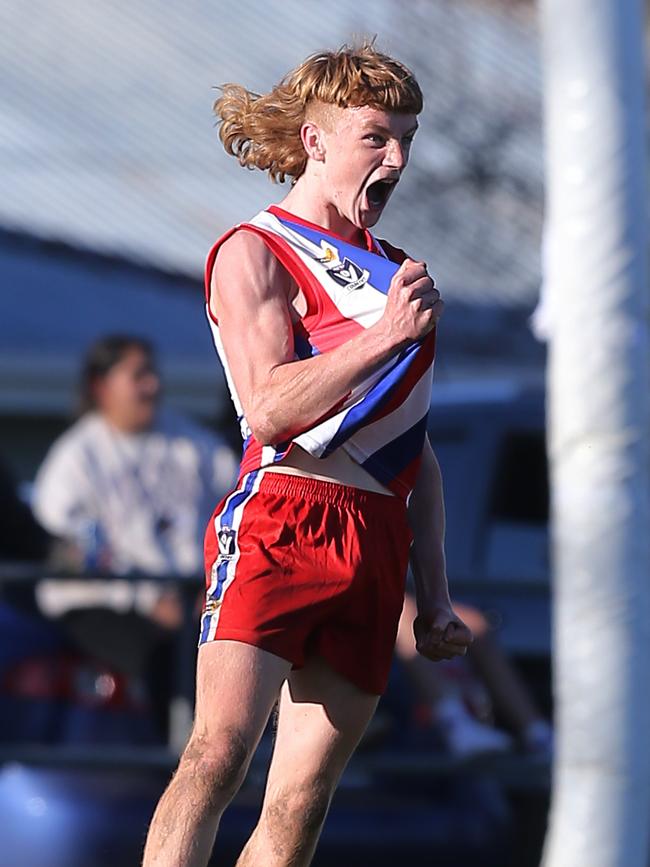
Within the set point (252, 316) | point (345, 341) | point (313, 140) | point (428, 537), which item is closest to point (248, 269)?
point (252, 316)

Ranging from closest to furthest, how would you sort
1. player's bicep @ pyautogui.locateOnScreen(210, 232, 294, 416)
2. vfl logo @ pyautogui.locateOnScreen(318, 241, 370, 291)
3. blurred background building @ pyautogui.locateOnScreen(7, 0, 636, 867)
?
player's bicep @ pyautogui.locateOnScreen(210, 232, 294, 416)
vfl logo @ pyautogui.locateOnScreen(318, 241, 370, 291)
blurred background building @ pyautogui.locateOnScreen(7, 0, 636, 867)

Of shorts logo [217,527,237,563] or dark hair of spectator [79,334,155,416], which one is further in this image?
dark hair of spectator [79,334,155,416]

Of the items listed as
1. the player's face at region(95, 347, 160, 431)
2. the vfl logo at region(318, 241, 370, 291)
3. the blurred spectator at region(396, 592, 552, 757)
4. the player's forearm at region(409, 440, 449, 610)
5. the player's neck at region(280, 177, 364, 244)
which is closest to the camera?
the vfl logo at region(318, 241, 370, 291)

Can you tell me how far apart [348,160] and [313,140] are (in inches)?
4.3

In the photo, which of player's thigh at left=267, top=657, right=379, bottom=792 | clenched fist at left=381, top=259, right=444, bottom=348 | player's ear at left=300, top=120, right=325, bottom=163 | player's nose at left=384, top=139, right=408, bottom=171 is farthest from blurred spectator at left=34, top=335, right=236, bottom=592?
clenched fist at left=381, top=259, right=444, bottom=348

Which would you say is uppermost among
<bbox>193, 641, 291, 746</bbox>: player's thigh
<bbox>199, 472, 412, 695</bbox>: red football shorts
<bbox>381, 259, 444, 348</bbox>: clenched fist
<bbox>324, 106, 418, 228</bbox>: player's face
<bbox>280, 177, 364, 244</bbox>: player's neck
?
<bbox>324, 106, 418, 228</bbox>: player's face

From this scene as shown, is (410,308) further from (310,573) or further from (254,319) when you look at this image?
(310,573)

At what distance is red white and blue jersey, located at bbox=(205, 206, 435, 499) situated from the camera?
3.23 meters

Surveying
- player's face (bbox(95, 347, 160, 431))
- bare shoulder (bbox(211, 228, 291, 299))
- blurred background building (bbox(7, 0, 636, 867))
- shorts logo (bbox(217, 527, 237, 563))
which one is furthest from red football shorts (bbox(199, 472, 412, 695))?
blurred background building (bbox(7, 0, 636, 867))

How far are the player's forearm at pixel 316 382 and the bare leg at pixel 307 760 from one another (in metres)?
0.50

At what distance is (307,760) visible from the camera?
10.9ft

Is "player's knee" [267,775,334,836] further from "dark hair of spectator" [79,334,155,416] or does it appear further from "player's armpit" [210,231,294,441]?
"dark hair of spectator" [79,334,155,416]

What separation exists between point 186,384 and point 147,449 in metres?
5.00

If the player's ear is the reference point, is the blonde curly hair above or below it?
above
